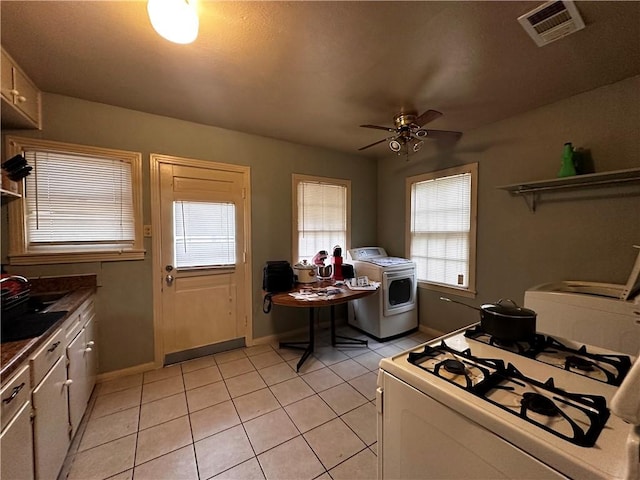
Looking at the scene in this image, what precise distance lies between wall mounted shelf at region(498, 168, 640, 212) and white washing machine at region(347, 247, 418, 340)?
1382 mm

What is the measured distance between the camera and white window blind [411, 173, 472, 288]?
303cm

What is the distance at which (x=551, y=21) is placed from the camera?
1.39 metres

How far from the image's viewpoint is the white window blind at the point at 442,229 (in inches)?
119

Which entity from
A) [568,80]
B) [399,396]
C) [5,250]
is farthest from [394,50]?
[5,250]

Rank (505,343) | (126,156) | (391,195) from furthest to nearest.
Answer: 1. (391,195)
2. (126,156)
3. (505,343)

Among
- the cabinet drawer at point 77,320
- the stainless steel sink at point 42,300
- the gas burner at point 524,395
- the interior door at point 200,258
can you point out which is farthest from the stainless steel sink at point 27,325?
the gas burner at point 524,395

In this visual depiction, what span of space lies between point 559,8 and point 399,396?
78.7 inches

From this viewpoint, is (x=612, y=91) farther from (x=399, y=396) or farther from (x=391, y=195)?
(x=399, y=396)

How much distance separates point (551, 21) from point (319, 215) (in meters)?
2.67

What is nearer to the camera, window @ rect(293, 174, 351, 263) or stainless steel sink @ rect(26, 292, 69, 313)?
stainless steel sink @ rect(26, 292, 69, 313)

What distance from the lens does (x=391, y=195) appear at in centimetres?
388

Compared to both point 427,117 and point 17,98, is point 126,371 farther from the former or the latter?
point 427,117

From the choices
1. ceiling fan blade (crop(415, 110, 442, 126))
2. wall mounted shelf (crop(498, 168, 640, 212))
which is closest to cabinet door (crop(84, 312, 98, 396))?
ceiling fan blade (crop(415, 110, 442, 126))

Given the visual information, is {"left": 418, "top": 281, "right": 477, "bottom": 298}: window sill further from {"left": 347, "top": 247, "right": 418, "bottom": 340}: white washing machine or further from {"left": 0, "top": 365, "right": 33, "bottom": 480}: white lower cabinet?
{"left": 0, "top": 365, "right": 33, "bottom": 480}: white lower cabinet
